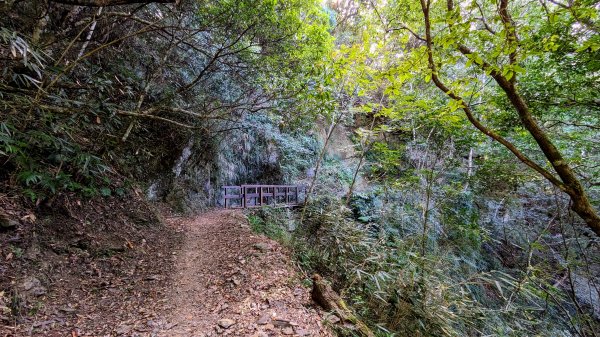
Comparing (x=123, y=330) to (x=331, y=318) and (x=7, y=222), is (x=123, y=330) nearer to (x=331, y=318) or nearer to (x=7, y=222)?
(x=7, y=222)

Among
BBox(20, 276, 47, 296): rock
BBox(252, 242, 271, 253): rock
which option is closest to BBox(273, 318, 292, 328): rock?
BBox(252, 242, 271, 253): rock

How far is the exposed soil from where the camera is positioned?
105 inches

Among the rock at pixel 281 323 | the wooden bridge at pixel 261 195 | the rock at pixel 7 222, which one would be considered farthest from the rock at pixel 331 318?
the wooden bridge at pixel 261 195

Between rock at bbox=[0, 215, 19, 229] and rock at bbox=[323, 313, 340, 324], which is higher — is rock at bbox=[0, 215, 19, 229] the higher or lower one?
the higher one

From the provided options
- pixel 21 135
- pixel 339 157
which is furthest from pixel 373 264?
pixel 339 157

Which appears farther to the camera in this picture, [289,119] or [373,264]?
[289,119]

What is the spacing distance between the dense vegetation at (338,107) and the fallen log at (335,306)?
0.21m

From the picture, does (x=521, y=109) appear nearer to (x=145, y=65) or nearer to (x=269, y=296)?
(x=269, y=296)

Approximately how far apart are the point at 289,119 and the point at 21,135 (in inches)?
163

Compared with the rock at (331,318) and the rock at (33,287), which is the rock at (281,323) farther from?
the rock at (33,287)

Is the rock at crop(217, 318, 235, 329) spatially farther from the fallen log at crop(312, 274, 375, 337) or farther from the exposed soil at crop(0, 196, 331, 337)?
the fallen log at crop(312, 274, 375, 337)

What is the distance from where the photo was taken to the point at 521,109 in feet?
9.67

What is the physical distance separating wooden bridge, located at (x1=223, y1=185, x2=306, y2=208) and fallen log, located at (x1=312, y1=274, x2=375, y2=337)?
592 centimetres

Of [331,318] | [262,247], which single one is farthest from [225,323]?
[262,247]
